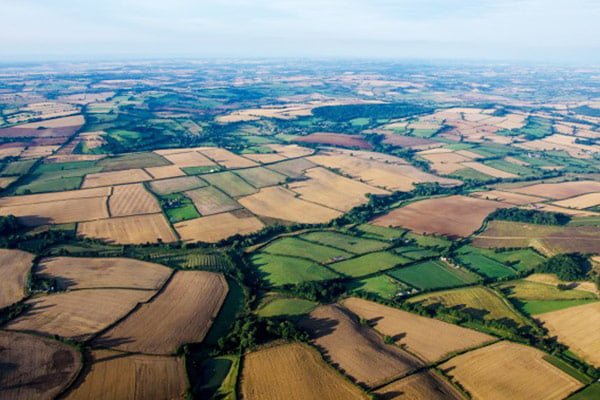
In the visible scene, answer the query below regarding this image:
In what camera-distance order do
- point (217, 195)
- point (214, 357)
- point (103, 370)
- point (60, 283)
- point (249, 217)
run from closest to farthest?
1. point (103, 370)
2. point (214, 357)
3. point (60, 283)
4. point (249, 217)
5. point (217, 195)

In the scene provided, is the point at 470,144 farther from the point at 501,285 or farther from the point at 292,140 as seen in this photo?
the point at 501,285

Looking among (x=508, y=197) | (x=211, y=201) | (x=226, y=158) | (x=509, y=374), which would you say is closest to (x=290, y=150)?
(x=226, y=158)

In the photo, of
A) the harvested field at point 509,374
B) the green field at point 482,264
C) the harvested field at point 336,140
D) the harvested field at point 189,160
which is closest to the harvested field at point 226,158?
the harvested field at point 189,160

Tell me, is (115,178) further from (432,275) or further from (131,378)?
(432,275)

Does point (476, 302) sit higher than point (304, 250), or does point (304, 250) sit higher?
point (304, 250)

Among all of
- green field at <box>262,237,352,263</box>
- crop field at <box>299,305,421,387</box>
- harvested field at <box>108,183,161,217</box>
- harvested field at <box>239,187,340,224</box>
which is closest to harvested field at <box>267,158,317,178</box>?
harvested field at <box>239,187,340,224</box>

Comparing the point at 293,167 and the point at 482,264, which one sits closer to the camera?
the point at 482,264

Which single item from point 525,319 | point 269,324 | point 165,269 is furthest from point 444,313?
point 165,269

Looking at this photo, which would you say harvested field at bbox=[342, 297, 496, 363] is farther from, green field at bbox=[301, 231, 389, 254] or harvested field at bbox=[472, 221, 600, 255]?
harvested field at bbox=[472, 221, 600, 255]
